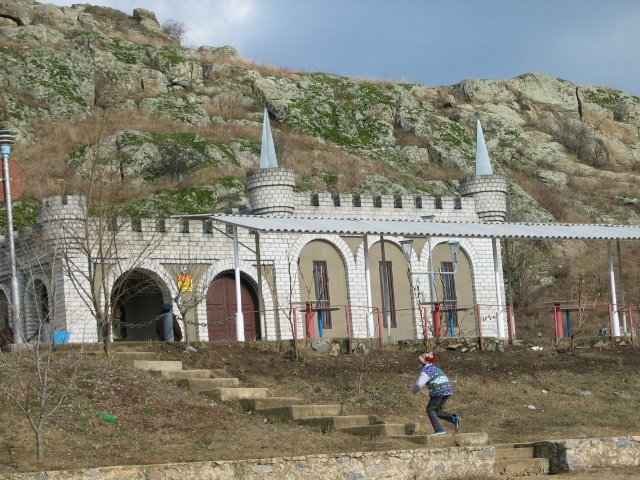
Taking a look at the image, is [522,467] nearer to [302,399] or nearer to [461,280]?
[302,399]

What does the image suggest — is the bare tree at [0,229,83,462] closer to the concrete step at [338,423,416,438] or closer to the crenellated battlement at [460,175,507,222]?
the concrete step at [338,423,416,438]

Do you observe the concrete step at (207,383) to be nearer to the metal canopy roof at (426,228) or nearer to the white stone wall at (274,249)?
the metal canopy roof at (426,228)

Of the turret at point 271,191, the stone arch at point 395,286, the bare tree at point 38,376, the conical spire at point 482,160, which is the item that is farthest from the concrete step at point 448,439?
the conical spire at point 482,160

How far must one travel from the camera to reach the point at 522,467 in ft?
60.5

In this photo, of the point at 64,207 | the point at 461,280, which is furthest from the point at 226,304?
the point at 461,280

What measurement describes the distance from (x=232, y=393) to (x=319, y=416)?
1733mm

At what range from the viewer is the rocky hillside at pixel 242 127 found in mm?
52781

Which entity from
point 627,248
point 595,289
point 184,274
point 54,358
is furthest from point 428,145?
point 54,358

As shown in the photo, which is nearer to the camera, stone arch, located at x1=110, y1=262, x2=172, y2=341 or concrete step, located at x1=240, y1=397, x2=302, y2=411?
concrete step, located at x1=240, y1=397, x2=302, y2=411

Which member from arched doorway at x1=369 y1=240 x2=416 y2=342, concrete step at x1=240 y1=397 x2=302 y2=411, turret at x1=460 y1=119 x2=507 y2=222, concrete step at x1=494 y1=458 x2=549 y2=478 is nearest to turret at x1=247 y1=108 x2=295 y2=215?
arched doorway at x1=369 y1=240 x2=416 y2=342

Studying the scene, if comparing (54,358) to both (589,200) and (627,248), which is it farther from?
(589,200)

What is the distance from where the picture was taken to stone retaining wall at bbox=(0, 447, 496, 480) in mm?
15273

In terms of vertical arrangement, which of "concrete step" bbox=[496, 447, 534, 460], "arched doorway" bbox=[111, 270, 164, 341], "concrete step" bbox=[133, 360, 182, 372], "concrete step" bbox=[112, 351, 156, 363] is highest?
"arched doorway" bbox=[111, 270, 164, 341]

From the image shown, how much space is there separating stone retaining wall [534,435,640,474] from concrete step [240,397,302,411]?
4570mm
